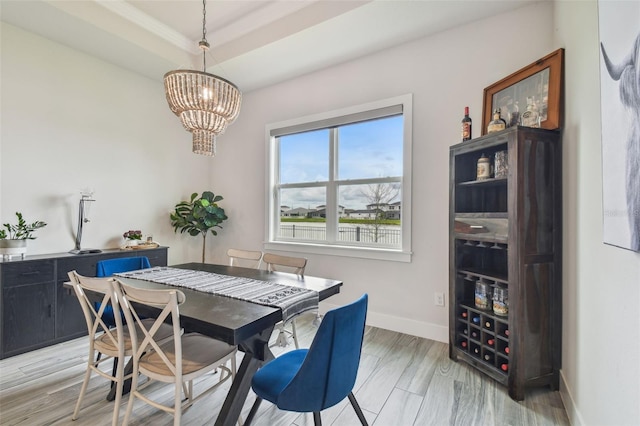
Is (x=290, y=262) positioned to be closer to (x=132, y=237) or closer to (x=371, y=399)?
(x=371, y=399)

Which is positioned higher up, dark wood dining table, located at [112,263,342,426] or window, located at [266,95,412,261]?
window, located at [266,95,412,261]

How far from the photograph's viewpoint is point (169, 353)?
63.5 inches

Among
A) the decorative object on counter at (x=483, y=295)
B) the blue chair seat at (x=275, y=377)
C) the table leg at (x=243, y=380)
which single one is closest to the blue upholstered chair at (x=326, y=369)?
the blue chair seat at (x=275, y=377)

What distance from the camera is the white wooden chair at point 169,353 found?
1336 mm

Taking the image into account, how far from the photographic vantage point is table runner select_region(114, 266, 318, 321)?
162 cm

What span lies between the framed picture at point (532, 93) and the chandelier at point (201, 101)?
84.0 inches

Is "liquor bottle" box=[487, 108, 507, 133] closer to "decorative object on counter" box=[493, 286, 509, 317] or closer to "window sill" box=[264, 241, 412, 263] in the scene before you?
"decorative object on counter" box=[493, 286, 509, 317]

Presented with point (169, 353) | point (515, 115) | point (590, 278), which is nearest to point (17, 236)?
point (169, 353)

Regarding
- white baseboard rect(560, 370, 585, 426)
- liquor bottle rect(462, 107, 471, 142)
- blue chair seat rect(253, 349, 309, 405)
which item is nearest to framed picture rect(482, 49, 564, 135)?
liquor bottle rect(462, 107, 471, 142)

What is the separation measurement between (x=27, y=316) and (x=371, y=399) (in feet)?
9.93

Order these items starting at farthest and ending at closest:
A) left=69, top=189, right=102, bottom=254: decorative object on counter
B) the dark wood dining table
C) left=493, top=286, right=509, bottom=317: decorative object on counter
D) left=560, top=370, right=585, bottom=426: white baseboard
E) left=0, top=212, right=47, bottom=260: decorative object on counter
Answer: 1. left=69, top=189, right=102, bottom=254: decorative object on counter
2. left=0, top=212, right=47, bottom=260: decorative object on counter
3. left=493, top=286, right=509, bottom=317: decorative object on counter
4. left=560, top=370, right=585, bottom=426: white baseboard
5. the dark wood dining table

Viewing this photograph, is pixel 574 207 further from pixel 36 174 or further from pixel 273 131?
pixel 36 174

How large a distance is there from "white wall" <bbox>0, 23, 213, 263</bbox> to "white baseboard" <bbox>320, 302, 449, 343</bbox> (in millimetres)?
2898

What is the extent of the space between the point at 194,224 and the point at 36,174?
5.36 ft
